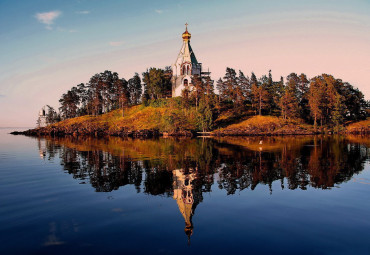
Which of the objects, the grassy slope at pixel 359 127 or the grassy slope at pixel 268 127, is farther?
the grassy slope at pixel 359 127

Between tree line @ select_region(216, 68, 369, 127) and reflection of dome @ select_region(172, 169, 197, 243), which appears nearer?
reflection of dome @ select_region(172, 169, 197, 243)

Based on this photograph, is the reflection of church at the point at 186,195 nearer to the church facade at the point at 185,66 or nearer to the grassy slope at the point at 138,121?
Result: the grassy slope at the point at 138,121

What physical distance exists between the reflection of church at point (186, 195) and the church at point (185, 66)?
3534 inches

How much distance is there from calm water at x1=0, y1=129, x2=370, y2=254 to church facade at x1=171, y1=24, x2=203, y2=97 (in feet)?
298

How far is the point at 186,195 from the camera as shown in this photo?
53.4ft

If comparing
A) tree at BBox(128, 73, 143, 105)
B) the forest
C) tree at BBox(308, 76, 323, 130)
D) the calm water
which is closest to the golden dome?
the forest

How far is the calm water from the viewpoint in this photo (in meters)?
10.0

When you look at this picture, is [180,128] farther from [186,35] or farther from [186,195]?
[186,195]

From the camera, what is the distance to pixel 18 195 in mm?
16734

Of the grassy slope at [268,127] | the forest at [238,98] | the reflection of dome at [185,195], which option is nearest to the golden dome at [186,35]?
the forest at [238,98]

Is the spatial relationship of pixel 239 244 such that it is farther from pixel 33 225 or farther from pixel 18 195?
pixel 18 195

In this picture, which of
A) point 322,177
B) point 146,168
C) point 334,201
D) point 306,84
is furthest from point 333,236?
point 306,84

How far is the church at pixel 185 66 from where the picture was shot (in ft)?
364

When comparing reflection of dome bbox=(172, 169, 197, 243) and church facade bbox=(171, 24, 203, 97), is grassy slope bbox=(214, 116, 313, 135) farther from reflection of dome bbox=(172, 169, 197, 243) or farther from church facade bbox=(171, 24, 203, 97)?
reflection of dome bbox=(172, 169, 197, 243)
